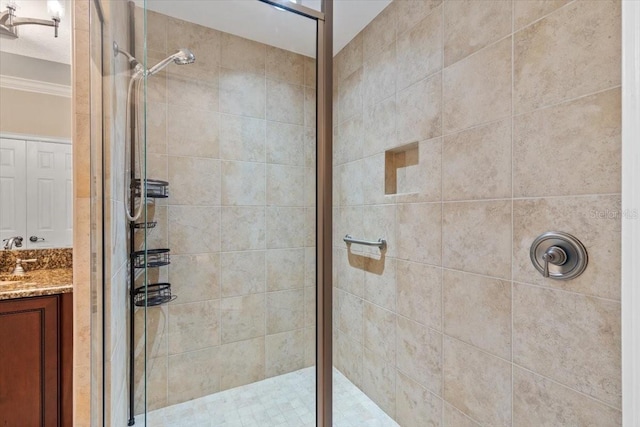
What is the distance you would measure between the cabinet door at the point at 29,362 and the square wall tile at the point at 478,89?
1.67 m

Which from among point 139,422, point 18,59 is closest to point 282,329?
point 139,422

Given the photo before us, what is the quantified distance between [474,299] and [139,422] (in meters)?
1.52

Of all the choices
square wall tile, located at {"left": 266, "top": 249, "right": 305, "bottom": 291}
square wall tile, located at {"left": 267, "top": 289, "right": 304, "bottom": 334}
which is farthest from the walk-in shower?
square wall tile, located at {"left": 267, "top": 289, "right": 304, "bottom": 334}

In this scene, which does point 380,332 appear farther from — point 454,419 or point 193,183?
point 193,183

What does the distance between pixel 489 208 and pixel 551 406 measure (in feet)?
2.12

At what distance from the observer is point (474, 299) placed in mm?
1122

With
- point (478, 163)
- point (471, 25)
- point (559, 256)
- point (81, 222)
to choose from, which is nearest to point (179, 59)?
point (81, 222)

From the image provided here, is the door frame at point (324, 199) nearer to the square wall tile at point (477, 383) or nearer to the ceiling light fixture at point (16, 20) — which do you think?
the square wall tile at point (477, 383)

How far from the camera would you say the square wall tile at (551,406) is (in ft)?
2.59

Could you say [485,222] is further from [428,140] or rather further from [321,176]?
[321,176]

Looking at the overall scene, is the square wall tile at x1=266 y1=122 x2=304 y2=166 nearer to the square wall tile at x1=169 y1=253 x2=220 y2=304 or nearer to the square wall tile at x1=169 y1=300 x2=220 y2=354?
the square wall tile at x1=169 y1=253 x2=220 y2=304

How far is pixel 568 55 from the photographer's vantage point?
85 cm

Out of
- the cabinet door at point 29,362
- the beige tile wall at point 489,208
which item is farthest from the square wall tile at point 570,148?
the cabinet door at point 29,362

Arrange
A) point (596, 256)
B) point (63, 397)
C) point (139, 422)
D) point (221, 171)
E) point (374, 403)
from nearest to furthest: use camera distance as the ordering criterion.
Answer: point (596, 256) < point (63, 397) < point (139, 422) < point (221, 171) < point (374, 403)
